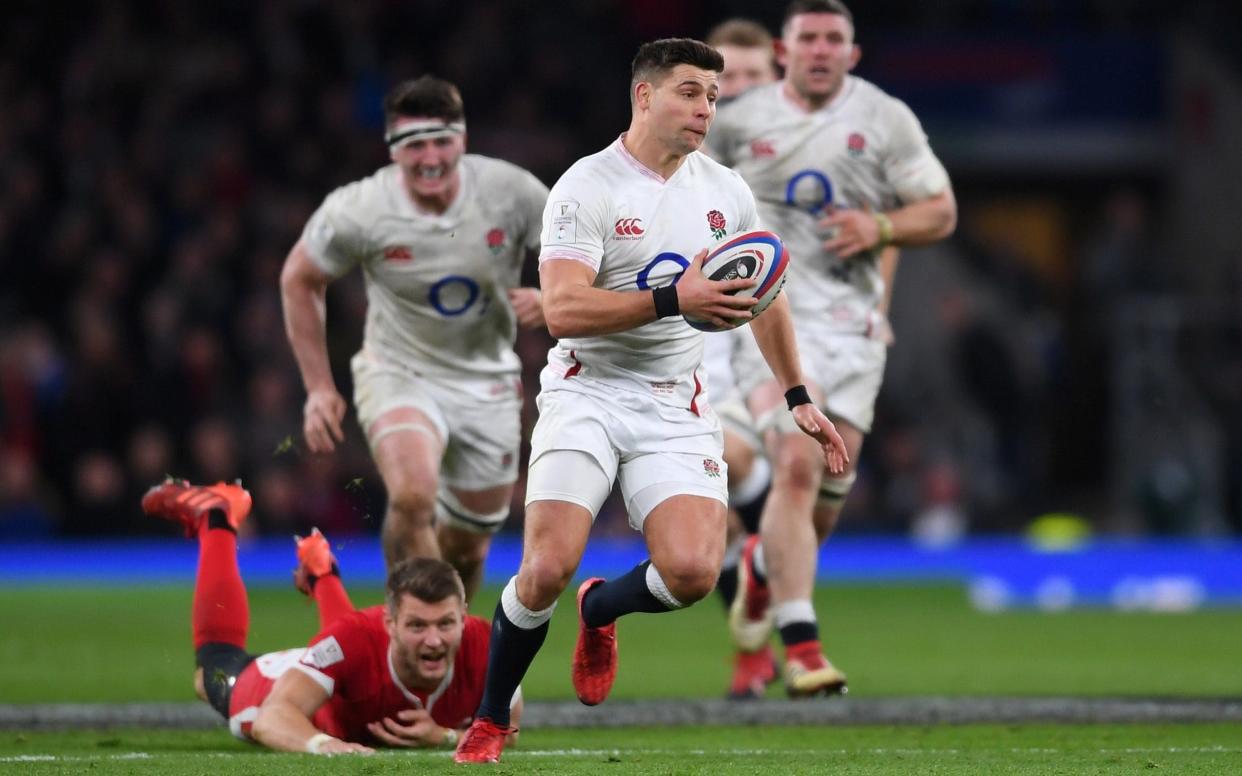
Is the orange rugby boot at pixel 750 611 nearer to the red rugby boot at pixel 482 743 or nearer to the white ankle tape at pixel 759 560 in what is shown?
the white ankle tape at pixel 759 560

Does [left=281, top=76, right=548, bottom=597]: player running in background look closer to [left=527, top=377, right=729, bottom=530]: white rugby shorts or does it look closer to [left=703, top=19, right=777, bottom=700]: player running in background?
[left=703, top=19, right=777, bottom=700]: player running in background

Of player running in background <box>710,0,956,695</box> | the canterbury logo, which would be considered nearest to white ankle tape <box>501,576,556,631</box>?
the canterbury logo

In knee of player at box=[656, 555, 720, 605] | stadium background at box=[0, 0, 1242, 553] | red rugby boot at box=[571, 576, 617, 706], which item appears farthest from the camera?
stadium background at box=[0, 0, 1242, 553]

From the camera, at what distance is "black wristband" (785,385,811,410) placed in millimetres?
7363

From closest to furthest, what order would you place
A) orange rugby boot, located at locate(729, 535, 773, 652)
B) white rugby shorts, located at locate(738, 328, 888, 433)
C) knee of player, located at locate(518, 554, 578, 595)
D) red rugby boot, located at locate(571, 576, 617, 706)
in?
knee of player, located at locate(518, 554, 578, 595), red rugby boot, located at locate(571, 576, 617, 706), white rugby shorts, located at locate(738, 328, 888, 433), orange rugby boot, located at locate(729, 535, 773, 652)

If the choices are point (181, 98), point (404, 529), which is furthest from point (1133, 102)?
point (404, 529)

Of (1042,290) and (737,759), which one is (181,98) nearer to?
(1042,290)

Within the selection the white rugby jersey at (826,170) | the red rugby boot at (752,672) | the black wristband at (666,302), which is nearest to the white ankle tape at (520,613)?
the black wristband at (666,302)

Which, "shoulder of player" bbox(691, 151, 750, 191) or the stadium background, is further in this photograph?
the stadium background

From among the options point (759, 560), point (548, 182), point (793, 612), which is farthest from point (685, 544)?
point (548, 182)

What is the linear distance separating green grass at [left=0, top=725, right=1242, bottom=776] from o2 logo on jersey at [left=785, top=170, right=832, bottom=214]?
2509 mm

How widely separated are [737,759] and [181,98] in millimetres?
14271

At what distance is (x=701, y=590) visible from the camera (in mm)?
7055

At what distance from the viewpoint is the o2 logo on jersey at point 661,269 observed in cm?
717
